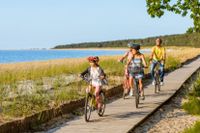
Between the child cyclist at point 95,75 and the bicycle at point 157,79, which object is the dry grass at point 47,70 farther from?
the child cyclist at point 95,75

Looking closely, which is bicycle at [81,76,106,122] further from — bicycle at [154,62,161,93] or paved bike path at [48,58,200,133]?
bicycle at [154,62,161,93]

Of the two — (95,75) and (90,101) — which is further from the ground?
(95,75)

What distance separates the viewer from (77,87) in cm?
1981

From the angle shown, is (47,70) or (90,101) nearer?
(90,101)

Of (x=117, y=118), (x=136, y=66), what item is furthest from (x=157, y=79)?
(x=117, y=118)

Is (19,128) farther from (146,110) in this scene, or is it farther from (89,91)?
(146,110)

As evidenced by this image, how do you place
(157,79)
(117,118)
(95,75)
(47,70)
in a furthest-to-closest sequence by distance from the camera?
1. (47,70)
2. (157,79)
3. (117,118)
4. (95,75)

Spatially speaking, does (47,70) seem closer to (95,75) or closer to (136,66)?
(136,66)

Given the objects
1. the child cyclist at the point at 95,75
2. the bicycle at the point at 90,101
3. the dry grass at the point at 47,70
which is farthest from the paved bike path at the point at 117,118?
the dry grass at the point at 47,70

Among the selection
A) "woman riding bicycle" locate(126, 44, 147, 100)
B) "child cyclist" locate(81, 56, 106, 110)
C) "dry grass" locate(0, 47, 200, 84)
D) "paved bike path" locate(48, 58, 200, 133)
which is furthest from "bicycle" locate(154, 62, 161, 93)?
"child cyclist" locate(81, 56, 106, 110)

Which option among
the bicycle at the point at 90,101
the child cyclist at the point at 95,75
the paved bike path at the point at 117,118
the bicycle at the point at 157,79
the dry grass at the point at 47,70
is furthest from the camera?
the dry grass at the point at 47,70

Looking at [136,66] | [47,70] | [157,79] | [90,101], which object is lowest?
[47,70]

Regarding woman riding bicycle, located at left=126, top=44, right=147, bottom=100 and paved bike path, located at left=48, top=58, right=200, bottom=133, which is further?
woman riding bicycle, located at left=126, top=44, right=147, bottom=100

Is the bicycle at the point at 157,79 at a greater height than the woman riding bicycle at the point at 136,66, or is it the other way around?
the woman riding bicycle at the point at 136,66
